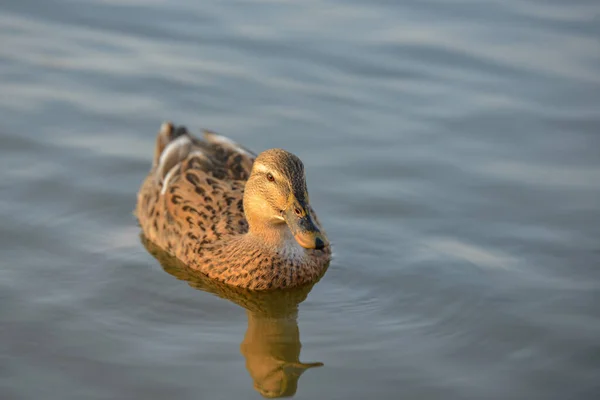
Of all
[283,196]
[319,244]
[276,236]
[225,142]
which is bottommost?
[276,236]

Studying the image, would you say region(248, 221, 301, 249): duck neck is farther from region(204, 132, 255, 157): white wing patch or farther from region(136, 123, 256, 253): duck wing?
region(204, 132, 255, 157): white wing patch

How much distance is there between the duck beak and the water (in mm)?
553

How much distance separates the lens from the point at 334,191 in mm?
10070

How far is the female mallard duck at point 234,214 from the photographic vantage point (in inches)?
332

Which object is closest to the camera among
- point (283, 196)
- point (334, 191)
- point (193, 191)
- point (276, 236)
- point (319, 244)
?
point (319, 244)

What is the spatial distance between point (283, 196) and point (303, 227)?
0.35m

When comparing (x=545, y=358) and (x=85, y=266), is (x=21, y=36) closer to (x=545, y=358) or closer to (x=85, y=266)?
(x=85, y=266)

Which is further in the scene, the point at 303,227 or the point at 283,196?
the point at 283,196

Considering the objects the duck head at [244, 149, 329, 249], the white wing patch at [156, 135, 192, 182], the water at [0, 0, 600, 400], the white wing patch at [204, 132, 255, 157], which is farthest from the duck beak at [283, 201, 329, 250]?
the white wing patch at [156, 135, 192, 182]

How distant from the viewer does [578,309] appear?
26.9 ft

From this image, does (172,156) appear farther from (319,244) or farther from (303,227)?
(319,244)

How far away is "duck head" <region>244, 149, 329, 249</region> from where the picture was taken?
323 inches

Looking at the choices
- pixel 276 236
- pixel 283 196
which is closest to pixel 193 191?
pixel 276 236

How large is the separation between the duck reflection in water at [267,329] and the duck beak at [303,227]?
60 centimetres
